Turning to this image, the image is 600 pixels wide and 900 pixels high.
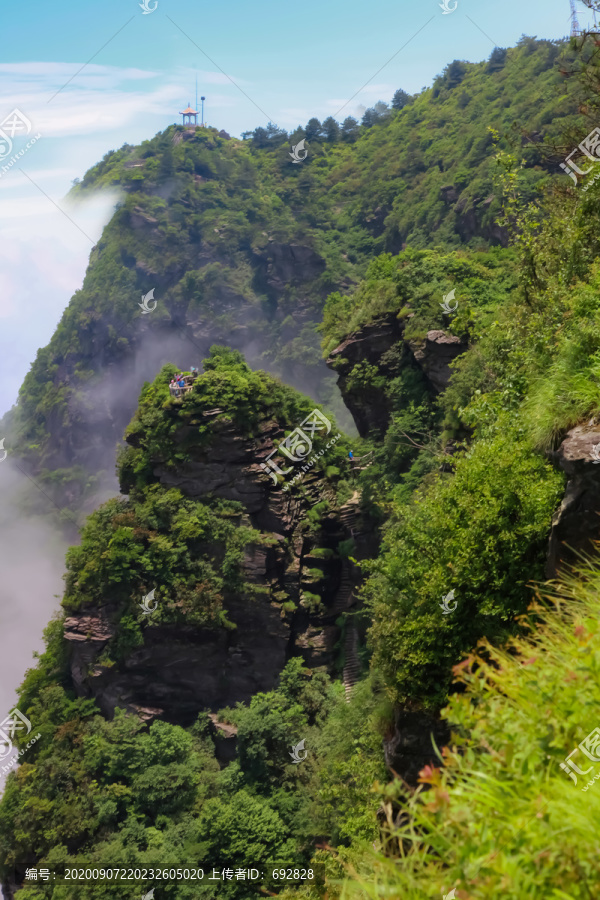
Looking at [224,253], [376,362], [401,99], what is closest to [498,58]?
[401,99]

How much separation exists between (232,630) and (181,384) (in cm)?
966

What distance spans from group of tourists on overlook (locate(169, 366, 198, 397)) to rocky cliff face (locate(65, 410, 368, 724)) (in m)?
1.39

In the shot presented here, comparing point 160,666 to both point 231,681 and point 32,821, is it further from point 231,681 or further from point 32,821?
point 32,821

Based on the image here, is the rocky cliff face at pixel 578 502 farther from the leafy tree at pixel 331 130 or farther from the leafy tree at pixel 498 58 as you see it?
the leafy tree at pixel 331 130

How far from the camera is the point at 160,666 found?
80.8 ft

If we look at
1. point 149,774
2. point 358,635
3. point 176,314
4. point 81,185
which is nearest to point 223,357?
point 358,635

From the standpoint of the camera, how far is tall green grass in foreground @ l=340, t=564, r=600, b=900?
2.28m

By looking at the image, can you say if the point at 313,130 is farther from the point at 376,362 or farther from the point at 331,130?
the point at 376,362

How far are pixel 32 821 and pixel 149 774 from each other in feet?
13.6

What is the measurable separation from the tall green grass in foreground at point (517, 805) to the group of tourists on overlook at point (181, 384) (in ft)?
73.7

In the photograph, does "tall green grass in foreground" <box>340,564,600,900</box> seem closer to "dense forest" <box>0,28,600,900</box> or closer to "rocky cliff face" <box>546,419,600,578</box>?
"dense forest" <box>0,28,600,900</box>

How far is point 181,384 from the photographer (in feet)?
82.3

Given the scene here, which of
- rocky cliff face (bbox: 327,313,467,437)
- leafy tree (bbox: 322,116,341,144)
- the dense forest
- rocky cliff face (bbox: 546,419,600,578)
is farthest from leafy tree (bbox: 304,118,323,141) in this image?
rocky cliff face (bbox: 546,419,600,578)

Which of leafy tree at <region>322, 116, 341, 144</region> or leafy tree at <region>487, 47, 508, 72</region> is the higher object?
leafy tree at <region>322, 116, 341, 144</region>
